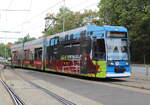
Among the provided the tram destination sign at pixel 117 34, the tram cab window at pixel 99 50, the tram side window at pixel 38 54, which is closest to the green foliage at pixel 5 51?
the tram side window at pixel 38 54

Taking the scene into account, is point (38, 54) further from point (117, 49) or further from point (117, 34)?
point (117, 49)

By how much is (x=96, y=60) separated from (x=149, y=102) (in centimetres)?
908

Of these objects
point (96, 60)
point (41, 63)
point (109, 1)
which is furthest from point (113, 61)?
point (109, 1)

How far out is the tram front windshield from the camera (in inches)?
744

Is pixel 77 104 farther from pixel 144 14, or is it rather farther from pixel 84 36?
pixel 144 14

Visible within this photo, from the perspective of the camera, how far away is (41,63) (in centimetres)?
3130

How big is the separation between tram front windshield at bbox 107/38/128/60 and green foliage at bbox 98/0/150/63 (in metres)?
33.2

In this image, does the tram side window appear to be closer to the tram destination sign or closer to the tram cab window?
the tram cab window

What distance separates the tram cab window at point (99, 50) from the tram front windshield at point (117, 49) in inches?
11.8

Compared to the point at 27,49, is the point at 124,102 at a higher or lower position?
lower

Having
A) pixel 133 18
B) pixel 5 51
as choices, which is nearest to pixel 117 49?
pixel 133 18

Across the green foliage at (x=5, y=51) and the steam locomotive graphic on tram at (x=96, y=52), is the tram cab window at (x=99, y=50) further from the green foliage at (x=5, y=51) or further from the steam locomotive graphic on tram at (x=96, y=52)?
the green foliage at (x=5, y=51)

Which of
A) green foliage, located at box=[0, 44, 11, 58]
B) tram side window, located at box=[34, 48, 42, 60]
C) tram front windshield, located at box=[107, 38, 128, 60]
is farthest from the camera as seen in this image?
green foliage, located at box=[0, 44, 11, 58]

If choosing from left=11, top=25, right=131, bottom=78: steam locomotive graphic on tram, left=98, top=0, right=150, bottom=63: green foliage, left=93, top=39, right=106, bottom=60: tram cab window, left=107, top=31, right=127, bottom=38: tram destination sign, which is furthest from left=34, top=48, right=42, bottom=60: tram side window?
left=98, top=0, right=150, bottom=63: green foliage
